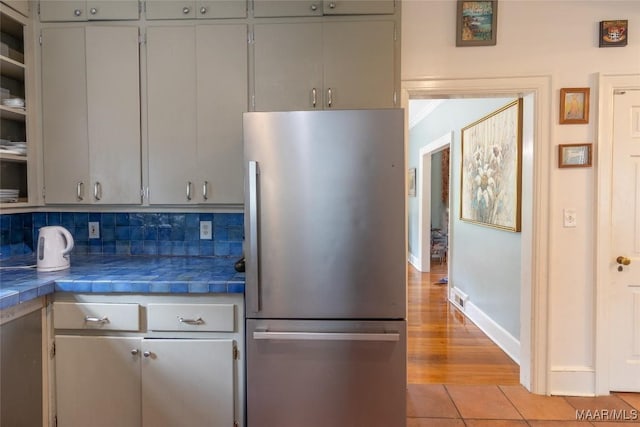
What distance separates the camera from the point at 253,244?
148 centimetres

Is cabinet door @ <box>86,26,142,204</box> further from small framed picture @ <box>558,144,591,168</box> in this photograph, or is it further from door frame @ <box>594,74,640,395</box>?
door frame @ <box>594,74,640,395</box>

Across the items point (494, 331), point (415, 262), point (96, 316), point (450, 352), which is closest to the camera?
point (96, 316)

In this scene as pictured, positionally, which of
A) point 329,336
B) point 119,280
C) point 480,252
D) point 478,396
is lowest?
point 478,396

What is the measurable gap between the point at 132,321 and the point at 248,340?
56 cm

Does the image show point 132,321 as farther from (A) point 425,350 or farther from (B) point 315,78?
(A) point 425,350

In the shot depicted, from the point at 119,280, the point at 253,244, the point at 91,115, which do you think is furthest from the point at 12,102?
the point at 253,244

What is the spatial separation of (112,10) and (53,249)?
1.39 metres

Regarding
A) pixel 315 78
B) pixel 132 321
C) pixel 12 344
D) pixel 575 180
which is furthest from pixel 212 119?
pixel 575 180

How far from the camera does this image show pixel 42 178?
1.96 metres

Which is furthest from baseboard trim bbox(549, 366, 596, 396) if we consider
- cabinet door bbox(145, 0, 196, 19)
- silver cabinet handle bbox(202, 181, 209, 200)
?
cabinet door bbox(145, 0, 196, 19)

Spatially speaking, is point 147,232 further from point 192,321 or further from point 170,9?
point 170,9

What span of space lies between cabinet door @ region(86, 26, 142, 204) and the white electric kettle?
269 mm

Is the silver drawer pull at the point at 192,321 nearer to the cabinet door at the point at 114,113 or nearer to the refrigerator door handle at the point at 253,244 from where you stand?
the refrigerator door handle at the point at 253,244

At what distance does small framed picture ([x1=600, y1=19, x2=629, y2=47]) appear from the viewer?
2043 millimetres
